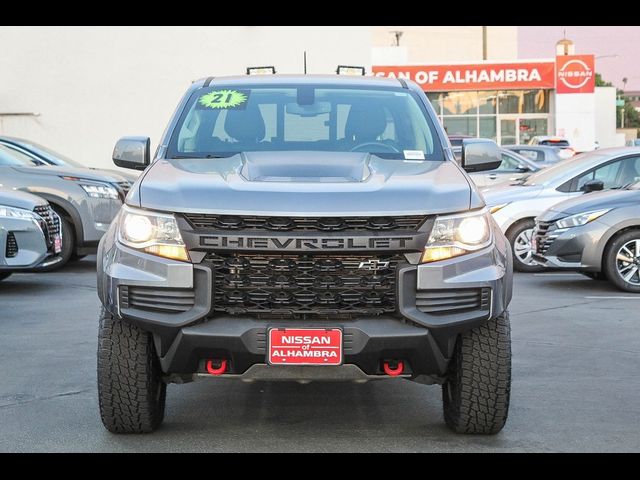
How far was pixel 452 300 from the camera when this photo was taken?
212 inches

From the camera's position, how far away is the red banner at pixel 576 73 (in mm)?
52188

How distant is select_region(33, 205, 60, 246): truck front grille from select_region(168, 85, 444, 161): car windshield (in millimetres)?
5270

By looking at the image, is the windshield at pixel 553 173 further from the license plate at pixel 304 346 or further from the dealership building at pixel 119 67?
the dealership building at pixel 119 67

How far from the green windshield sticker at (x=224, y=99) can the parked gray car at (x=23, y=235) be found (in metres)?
5.13

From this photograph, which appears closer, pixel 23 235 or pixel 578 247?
pixel 23 235

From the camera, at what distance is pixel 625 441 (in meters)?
5.74

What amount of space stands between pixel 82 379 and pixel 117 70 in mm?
20825

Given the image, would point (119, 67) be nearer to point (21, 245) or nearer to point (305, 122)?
point (21, 245)

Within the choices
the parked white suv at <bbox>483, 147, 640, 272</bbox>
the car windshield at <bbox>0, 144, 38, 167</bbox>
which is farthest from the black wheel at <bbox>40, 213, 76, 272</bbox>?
the parked white suv at <bbox>483, 147, 640, 272</bbox>

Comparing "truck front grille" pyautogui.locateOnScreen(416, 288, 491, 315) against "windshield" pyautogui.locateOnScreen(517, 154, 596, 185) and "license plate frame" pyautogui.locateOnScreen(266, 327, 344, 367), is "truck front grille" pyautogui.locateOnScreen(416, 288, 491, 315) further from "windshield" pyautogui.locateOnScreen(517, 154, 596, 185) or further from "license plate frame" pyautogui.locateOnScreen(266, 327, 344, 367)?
"windshield" pyautogui.locateOnScreen(517, 154, 596, 185)

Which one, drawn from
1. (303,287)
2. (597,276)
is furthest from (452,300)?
(597,276)

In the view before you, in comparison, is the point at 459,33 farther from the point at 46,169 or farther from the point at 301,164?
the point at 301,164

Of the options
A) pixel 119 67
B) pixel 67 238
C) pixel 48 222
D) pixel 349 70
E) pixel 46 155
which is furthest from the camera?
pixel 119 67

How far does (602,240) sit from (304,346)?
7576 mm
